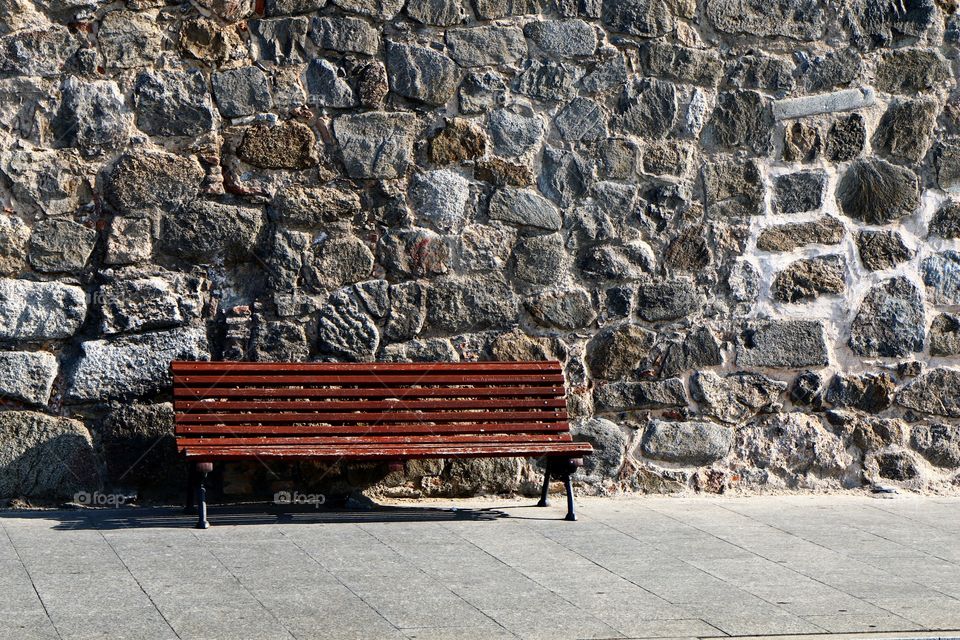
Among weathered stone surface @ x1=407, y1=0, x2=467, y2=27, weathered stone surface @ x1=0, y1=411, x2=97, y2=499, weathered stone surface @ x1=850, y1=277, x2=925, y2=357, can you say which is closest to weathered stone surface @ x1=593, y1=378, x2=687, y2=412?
weathered stone surface @ x1=850, y1=277, x2=925, y2=357

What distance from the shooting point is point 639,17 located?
220 inches

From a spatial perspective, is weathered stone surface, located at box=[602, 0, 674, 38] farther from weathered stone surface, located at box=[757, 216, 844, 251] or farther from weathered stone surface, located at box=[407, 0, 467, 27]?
weathered stone surface, located at box=[757, 216, 844, 251]

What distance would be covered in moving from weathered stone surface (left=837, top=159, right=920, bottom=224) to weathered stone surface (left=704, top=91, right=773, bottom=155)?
47 cm

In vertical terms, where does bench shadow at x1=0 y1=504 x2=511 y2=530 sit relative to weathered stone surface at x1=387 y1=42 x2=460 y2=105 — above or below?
below

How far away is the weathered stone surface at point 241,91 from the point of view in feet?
17.0

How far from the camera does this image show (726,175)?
18.7 feet

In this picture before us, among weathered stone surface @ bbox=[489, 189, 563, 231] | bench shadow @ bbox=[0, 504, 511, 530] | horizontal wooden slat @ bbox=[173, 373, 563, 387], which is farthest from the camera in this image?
weathered stone surface @ bbox=[489, 189, 563, 231]

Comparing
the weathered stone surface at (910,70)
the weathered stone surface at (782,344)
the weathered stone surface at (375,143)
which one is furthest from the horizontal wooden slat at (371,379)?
the weathered stone surface at (910,70)

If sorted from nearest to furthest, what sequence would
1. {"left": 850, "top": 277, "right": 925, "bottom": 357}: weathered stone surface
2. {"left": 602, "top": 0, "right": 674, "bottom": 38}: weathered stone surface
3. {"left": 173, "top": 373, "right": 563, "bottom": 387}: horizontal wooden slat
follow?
{"left": 173, "top": 373, "right": 563, "bottom": 387}: horizontal wooden slat
{"left": 602, "top": 0, "right": 674, "bottom": 38}: weathered stone surface
{"left": 850, "top": 277, "right": 925, "bottom": 357}: weathered stone surface

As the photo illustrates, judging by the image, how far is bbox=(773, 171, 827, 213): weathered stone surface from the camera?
5.76 metres

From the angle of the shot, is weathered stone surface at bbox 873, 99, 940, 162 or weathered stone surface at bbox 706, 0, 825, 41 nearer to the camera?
weathered stone surface at bbox 706, 0, 825, 41

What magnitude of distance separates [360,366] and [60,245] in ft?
4.52

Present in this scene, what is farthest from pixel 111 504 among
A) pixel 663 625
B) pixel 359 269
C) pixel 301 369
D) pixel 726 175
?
pixel 726 175

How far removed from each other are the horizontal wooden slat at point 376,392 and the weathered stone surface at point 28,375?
2.03ft
